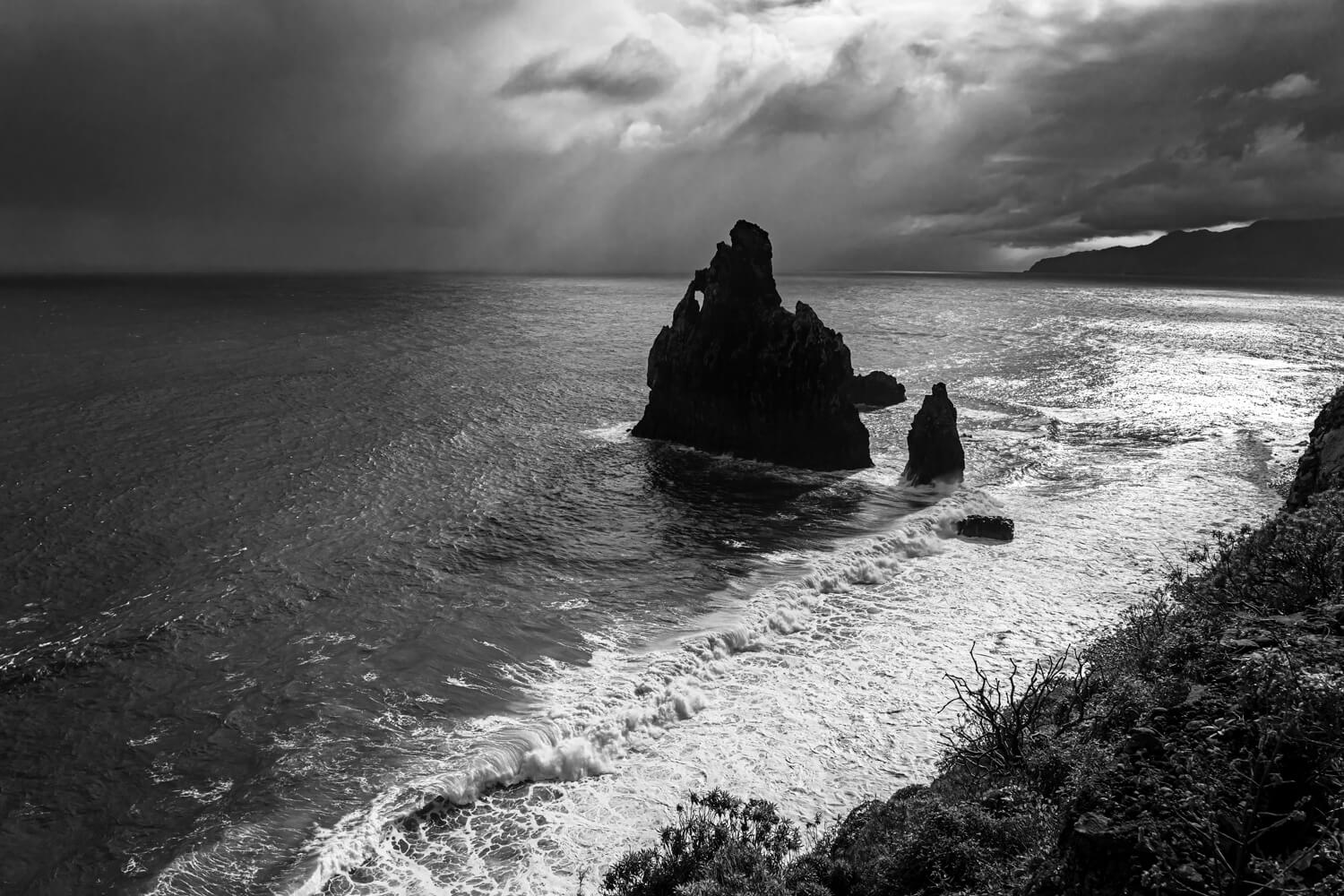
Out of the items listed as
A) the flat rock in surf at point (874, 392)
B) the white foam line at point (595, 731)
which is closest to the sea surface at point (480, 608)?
the white foam line at point (595, 731)

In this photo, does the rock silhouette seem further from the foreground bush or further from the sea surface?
the foreground bush

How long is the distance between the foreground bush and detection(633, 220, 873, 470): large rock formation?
2856 centimetres

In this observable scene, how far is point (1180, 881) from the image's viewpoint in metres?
7.32

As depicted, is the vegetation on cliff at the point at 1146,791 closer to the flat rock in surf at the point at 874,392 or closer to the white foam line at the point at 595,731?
the white foam line at the point at 595,731

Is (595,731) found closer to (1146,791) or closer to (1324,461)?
(1146,791)

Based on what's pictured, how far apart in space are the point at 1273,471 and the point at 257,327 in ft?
383

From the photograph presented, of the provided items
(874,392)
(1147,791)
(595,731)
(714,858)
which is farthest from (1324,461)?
(874,392)

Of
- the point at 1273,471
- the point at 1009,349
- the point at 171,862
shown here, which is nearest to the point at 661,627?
the point at 171,862

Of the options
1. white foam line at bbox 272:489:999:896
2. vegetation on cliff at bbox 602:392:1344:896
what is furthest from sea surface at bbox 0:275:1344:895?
vegetation on cliff at bbox 602:392:1344:896

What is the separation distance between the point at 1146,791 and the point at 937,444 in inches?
1447

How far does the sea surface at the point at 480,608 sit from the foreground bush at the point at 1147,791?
3574 mm

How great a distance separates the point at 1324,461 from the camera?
85.2 ft

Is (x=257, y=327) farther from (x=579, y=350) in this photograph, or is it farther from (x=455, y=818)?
(x=455, y=818)

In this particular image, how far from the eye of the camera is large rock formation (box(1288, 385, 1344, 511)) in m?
24.6
